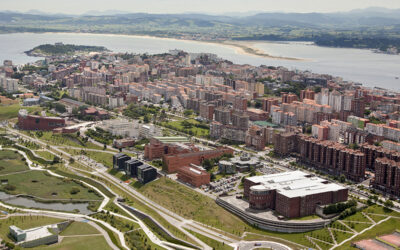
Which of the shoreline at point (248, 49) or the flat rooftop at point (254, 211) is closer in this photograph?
the flat rooftop at point (254, 211)

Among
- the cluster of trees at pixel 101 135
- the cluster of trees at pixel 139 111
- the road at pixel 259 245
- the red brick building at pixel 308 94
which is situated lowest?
the road at pixel 259 245

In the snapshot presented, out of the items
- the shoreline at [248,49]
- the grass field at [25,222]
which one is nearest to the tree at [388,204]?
the grass field at [25,222]

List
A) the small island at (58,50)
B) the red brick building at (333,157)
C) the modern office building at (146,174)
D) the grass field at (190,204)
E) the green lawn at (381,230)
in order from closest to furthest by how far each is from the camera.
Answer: the green lawn at (381,230)
the grass field at (190,204)
the modern office building at (146,174)
the red brick building at (333,157)
the small island at (58,50)

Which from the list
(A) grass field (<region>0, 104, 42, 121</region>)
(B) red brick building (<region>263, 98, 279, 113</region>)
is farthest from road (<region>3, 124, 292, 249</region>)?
(B) red brick building (<region>263, 98, 279, 113</region>)

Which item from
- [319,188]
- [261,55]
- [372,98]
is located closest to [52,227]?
[319,188]

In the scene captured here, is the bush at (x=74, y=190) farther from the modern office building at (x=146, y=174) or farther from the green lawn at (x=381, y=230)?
the green lawn at (x=381, y=230)

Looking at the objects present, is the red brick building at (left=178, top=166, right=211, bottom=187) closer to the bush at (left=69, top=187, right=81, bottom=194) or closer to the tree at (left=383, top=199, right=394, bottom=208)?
the bush at (left=69, top=187, right=81, bottom=194)

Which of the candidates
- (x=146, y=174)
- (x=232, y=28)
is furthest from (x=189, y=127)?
(x=232, y=28)
